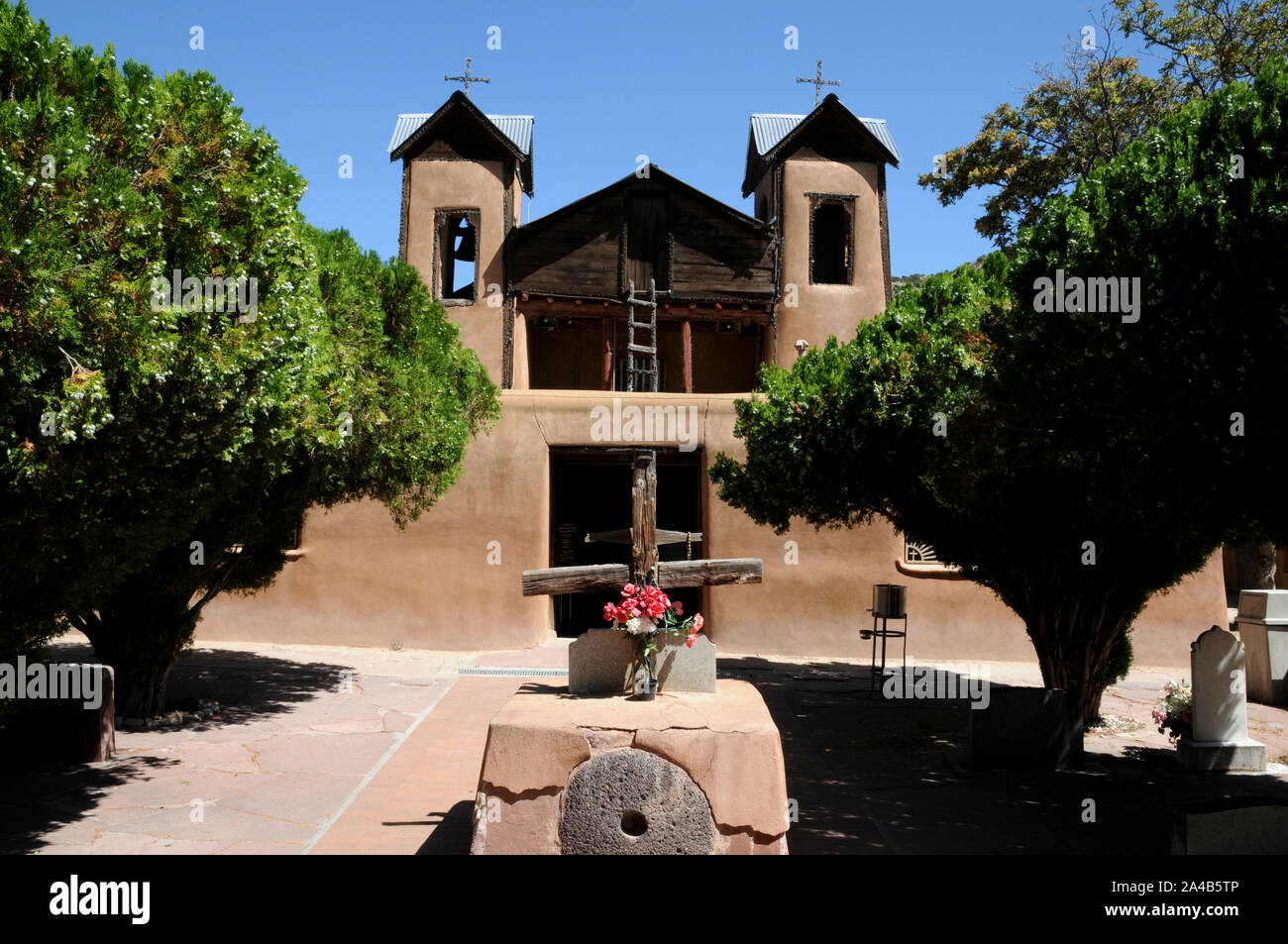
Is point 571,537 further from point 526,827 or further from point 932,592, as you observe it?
point 526,827

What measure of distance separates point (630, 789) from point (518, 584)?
11.3 m

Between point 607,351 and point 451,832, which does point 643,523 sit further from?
point 607,351

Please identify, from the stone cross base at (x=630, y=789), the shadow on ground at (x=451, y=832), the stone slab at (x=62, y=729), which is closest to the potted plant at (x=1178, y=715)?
the stone cross base at (x=630, y=789)

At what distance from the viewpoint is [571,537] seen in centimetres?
2031

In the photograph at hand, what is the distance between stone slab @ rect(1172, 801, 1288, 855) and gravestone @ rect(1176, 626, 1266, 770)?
14.9ft

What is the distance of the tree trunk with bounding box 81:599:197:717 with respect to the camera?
10.6 meters

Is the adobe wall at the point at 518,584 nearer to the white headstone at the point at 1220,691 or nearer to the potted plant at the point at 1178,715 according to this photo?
the potted plant at the point at 1178,715

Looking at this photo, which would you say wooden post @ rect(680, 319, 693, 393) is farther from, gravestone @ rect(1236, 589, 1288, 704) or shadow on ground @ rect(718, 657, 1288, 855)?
gravestone @ rect(1236, 589, 1288, 704)

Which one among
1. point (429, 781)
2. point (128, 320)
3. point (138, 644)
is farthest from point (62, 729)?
point (128, 320)

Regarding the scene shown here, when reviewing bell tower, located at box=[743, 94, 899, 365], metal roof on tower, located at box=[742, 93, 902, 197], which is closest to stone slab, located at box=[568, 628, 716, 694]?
bell tower, located at box=[743, 94, 899, 365]

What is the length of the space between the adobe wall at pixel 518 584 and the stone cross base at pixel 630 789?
35.6 ft

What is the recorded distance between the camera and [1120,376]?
6426 mm
